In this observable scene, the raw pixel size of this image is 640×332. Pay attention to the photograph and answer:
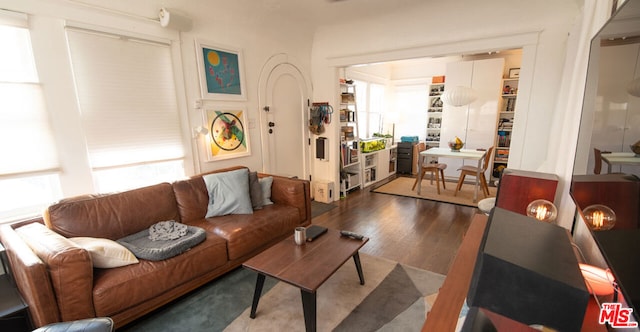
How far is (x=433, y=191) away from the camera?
4820 mm

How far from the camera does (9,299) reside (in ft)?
5.14

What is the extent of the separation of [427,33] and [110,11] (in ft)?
10.9

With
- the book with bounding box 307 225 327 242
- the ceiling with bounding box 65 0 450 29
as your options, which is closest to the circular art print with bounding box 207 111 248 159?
the ceiling with bounding box 65 0 450 29

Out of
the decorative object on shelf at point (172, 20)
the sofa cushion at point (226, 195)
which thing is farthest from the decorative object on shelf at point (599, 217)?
the decorative object on shelf at point (172, 20)

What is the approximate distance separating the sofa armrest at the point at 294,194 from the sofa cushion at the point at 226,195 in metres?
0.35

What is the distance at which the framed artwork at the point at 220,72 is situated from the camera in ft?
9.60

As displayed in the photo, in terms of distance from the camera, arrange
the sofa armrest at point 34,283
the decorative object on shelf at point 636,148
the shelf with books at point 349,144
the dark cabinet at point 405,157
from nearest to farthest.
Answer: the decorative object on shelf at point 636,148 < the sofa armrest at point 34,283 < the shelf with books at point 349,144 < the dark cabinet at point 405,157

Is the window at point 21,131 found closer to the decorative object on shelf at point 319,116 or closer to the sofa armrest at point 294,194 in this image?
the sofa armrest at point 294,194

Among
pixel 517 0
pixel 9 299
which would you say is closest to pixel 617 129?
pixel 517 0

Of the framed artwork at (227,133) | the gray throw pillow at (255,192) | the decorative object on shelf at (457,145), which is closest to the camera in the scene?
the gray throw pillow at (255,192)

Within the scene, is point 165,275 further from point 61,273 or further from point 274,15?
point 274,15

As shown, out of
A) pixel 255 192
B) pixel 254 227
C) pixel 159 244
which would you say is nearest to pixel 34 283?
pixel 159 244

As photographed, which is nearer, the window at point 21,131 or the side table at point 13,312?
the side table at point 13,312

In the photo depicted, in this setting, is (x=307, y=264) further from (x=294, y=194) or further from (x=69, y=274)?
(x=69, y=274)
